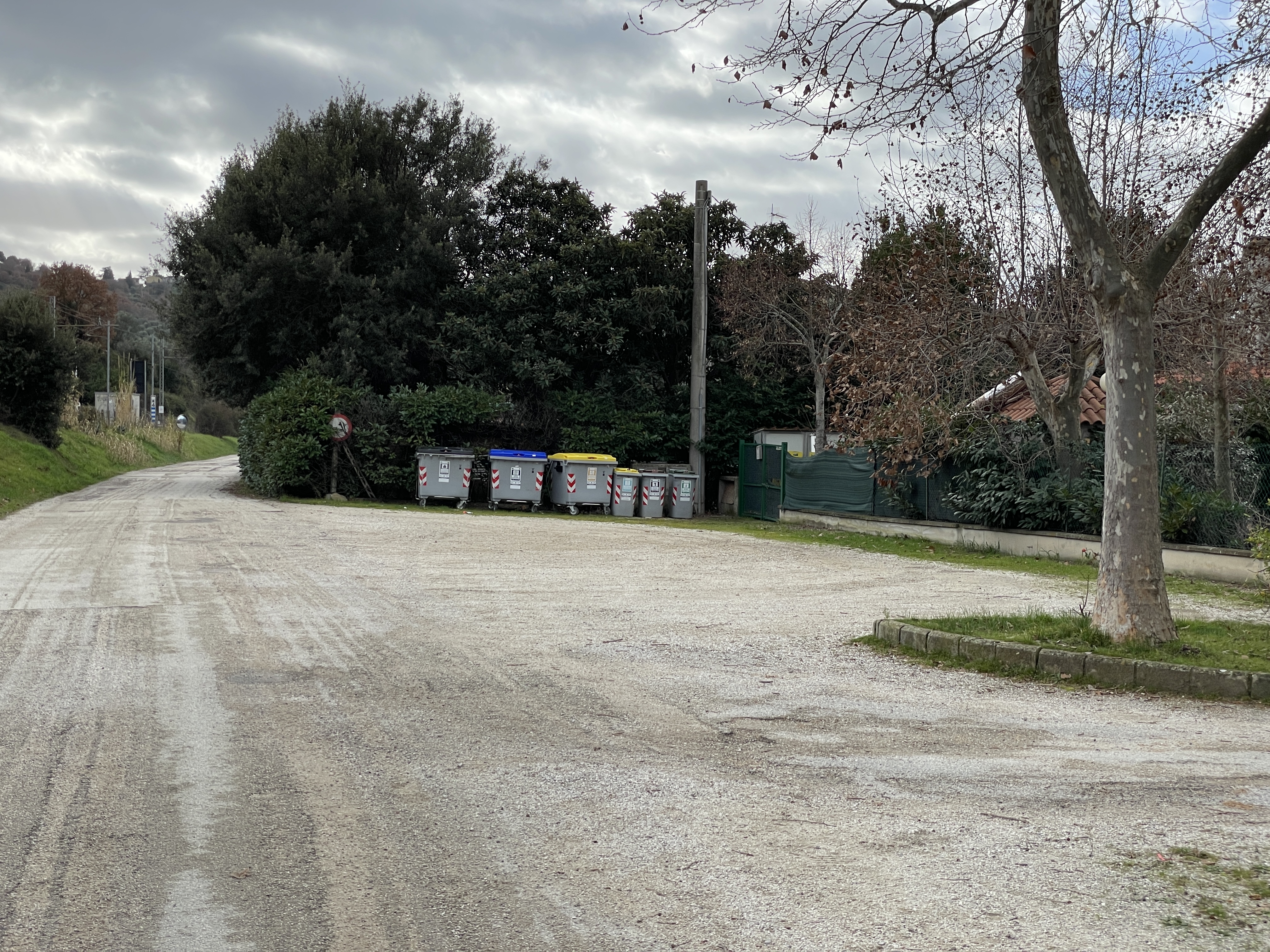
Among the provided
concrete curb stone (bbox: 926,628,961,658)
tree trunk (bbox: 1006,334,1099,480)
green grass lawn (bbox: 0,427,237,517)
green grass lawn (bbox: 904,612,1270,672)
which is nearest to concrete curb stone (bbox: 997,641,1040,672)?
green grass lawn (bbox: 904,612,1270,672)

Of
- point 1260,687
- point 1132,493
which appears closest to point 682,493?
point 1132,493

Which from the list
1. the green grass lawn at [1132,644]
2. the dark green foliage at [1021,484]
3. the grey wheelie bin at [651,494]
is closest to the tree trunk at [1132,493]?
the green grass lawn at [1132,644]

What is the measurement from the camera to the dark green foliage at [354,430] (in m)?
26.3

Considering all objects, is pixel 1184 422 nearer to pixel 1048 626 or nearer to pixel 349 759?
pixel 1048 626

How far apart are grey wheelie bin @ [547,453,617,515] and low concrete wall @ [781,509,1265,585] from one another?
475cm

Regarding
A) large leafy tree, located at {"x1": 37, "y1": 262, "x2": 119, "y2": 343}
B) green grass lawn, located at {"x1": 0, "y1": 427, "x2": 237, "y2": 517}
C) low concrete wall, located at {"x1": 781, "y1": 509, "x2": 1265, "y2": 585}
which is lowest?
low concrete wall, located at {"x1": 781, "y1": 509, "x2": 1265, "y2": 585}

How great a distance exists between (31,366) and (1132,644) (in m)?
33.6

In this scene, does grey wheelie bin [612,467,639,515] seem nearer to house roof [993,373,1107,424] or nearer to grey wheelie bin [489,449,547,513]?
grey wheelie bin [489,449,547,513]

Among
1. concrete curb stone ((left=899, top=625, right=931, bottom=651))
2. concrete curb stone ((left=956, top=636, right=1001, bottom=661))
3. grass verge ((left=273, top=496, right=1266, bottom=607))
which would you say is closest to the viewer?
concrete curb stone ((left=956, top=636, right=1001, bottom=661))

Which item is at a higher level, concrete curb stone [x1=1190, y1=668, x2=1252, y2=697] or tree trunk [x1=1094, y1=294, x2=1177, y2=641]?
tree trunk [x1=1094, y1=294, x2=1177, y2=641]

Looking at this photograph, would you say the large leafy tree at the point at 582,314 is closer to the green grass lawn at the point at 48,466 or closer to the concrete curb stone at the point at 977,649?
the green grass lawn at the point at 48,466

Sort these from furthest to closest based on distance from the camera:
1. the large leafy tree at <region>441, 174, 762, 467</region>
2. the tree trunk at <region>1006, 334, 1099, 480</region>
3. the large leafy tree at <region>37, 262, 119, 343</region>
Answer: the large leafy tree at <region>37, 262, 119, 343</region> → the large leafy tree at <region>441, 174, 762, 467</region> → the tree trunk at <region>1006, 334, 1099, 480</region>

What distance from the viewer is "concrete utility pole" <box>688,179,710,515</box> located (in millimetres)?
27984

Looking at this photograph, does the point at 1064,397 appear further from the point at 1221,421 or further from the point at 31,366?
the point at 31,366
